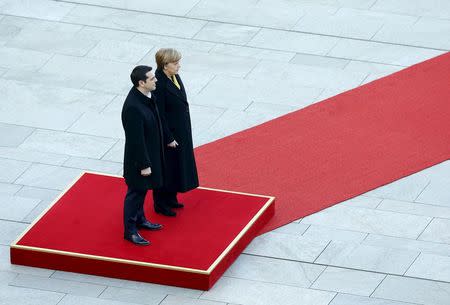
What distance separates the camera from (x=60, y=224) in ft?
47.8

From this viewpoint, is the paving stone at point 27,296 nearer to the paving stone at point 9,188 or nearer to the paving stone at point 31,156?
the paving stone at point 9,188

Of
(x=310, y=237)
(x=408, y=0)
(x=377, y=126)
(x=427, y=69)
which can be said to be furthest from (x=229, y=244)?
(x=408, y=0)

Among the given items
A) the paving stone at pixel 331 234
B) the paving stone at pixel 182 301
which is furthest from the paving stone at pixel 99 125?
the paving stone at pixel 182 301

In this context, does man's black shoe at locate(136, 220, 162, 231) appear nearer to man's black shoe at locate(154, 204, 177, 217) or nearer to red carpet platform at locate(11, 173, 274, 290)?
red carpet platform at locate(11, 173, 274, 290)

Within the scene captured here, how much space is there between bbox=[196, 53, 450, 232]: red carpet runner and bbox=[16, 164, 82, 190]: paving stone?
1.39m

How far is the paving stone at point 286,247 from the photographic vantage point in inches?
568

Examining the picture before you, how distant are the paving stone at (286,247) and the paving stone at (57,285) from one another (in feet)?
5.23

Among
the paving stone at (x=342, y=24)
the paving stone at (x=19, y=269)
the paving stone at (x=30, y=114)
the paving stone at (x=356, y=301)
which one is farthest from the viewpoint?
the paving stone at (x=342, y=24)

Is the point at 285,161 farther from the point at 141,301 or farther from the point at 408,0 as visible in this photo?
the point at 408,0

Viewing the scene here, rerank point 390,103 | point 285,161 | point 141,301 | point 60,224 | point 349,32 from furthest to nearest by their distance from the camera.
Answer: point 349,32
point 390,103
point 285,161
point 60,224
point 141,301

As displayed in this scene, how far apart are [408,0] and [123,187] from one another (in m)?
6.61

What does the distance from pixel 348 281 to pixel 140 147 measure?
89.5 inches

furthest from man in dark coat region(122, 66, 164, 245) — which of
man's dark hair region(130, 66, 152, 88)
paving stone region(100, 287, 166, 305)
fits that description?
paving stone region(100, 287, 166, 305)

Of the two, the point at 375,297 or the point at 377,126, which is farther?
the point at 377,126
